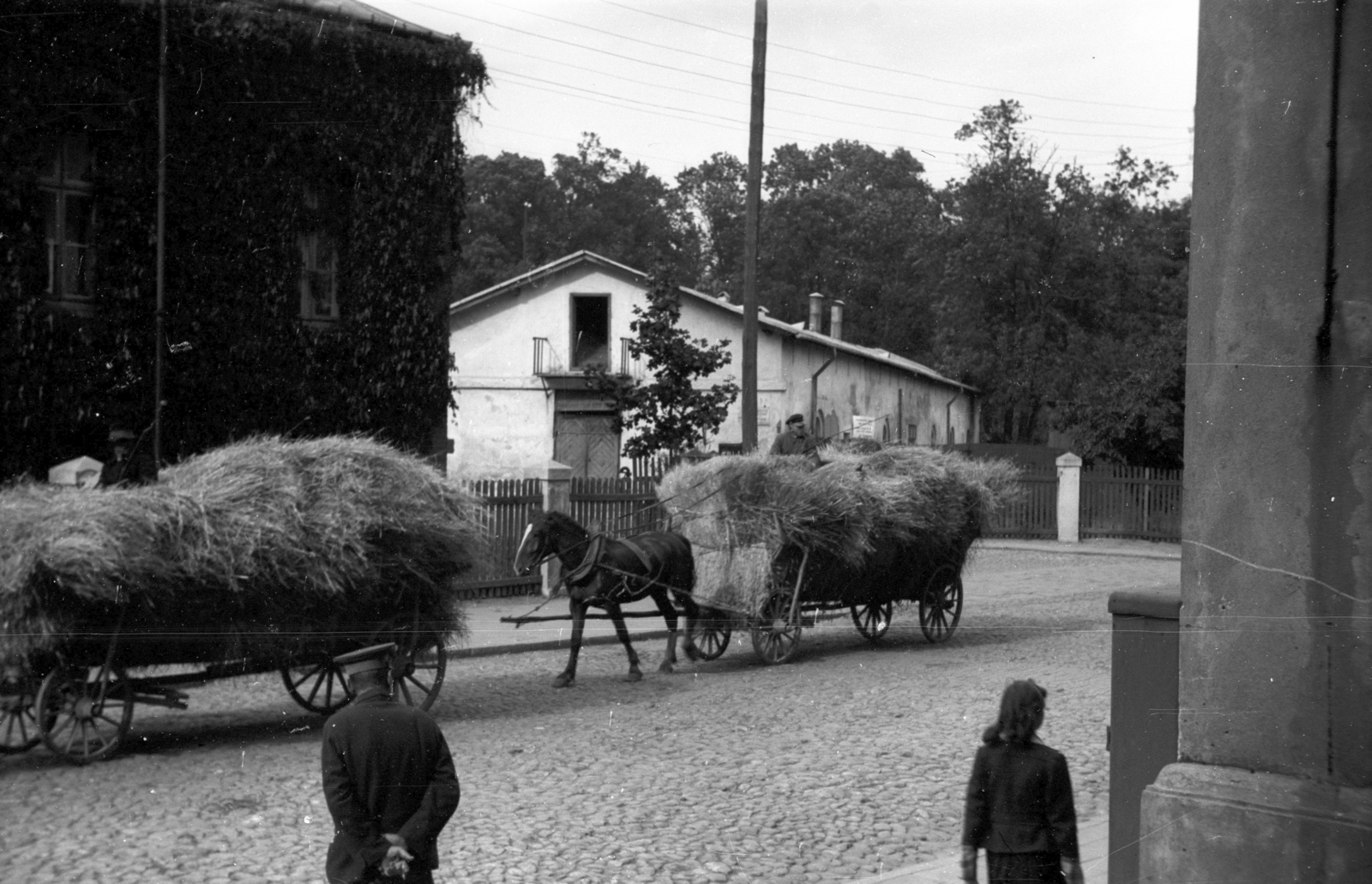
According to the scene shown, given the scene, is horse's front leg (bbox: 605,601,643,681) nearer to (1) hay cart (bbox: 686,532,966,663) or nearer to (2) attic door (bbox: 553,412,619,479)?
(1) hay cart (bbox: 686,532,966,663)

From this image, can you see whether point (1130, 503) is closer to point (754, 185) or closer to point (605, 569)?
point (754, 185)

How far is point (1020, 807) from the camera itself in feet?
15.9

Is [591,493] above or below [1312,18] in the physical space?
below

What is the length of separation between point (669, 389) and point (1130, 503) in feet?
38.5

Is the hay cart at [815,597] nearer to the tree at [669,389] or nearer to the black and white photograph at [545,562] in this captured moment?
the black and white photograph at [545,562]

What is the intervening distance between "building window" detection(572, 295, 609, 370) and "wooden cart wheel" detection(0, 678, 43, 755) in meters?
30.4

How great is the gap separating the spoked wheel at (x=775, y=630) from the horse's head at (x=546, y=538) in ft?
6.44

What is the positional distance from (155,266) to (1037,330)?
26292 mm

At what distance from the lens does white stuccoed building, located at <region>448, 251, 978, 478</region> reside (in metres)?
38.8

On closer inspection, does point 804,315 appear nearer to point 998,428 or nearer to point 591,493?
point 998,428

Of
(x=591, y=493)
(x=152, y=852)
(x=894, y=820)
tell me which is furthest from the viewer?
(x=591, y=493)

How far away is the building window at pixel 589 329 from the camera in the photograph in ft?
130

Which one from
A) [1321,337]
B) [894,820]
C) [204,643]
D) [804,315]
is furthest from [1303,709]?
[804,315]

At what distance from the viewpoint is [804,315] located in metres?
56.2
